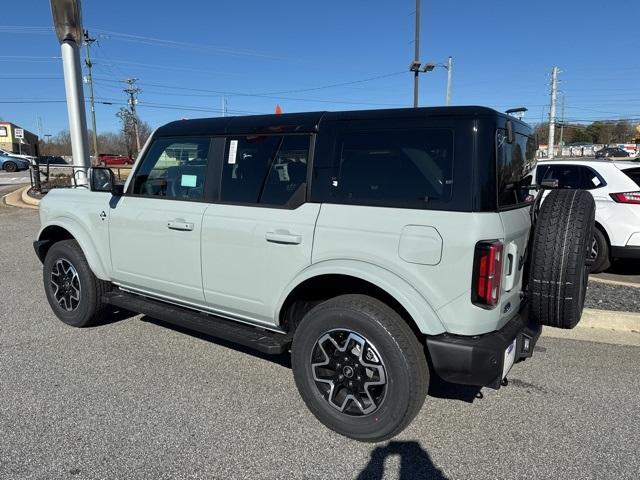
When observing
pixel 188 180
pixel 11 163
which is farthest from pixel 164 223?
pixel 11 163

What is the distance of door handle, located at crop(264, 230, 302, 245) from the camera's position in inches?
115

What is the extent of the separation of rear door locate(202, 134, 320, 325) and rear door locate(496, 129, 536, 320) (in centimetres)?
108

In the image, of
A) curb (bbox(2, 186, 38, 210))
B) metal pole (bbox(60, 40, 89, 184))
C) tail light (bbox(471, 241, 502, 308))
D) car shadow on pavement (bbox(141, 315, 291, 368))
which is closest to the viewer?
tail light (bbox(471, 241, 502, 308))

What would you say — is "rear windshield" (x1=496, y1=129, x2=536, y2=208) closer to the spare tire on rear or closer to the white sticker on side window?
the spare tire on rear

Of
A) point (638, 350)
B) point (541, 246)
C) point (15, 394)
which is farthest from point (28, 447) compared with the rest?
point (638, 350)

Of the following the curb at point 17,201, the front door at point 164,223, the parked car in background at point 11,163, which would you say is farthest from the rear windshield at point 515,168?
the parked car in background at point 11,163

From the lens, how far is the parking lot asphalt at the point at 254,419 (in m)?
2.59

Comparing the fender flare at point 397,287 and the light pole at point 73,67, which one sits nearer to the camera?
the fender flare at point 397,287

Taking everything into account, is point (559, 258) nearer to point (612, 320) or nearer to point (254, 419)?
point (254, 419)

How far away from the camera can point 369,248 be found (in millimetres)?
2660

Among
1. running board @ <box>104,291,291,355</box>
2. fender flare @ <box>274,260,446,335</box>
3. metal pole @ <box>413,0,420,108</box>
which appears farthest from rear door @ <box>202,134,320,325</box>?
metal pole @ <box>413,0,420,108</box>

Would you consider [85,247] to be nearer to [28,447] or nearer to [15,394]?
[15,394]

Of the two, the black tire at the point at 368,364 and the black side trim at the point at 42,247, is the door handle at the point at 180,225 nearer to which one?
the black tire at the point at 368,364

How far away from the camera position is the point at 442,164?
8.37ft
